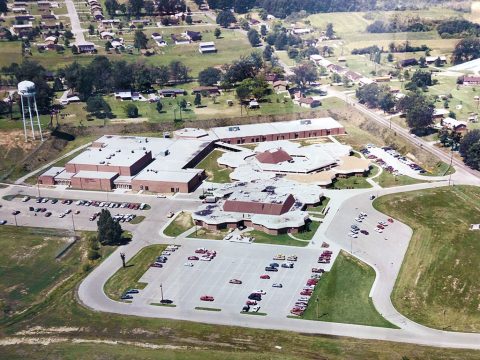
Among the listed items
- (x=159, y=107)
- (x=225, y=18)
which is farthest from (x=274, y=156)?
(x=225, y=18)

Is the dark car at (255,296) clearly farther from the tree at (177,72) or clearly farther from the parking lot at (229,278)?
the tree at (177,72)

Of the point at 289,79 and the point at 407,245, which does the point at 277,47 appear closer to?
the point at 289,79

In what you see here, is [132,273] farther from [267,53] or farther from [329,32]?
[329,32]

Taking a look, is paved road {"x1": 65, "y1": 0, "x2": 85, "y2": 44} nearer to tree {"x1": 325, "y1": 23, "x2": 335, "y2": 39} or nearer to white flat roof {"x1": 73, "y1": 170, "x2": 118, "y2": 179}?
→ tree {"x1": 325, "y1": 23, "x2": 335, "y2": 39}

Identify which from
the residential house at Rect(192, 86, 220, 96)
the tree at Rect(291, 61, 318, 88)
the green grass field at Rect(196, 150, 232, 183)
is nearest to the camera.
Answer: the green grass field at Rect(196, 150, 232, 183)

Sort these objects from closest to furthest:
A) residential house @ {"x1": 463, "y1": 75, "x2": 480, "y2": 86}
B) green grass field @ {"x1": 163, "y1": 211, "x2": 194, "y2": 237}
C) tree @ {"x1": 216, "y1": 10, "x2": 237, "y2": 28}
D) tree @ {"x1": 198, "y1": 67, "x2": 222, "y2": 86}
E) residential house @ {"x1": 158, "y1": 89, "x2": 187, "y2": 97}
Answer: green grass field @ {"x1": 163, "y1": 211, "x2": 194, "y2": 237}
residential house @ {"x1": 463, "y1": 75, "x2": 480, "y2": 86}
residential house @ {"x1": 158, "y1": 89, "x2": 187, "y2": 97}
tree @ {"x1": 198, "y1": 67, "x2": 222, "y2": 86}
tree @ {"x1": 216, "y1": 10, "x2": 237, "y2": 28}

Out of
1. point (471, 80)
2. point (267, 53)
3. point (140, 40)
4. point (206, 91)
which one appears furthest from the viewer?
point (140, 40)

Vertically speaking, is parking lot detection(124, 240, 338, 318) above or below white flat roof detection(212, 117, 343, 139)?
below

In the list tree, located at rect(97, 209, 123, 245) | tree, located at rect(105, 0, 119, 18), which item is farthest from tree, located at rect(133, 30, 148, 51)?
tree, located at rect(97, 209, 123, 245)
